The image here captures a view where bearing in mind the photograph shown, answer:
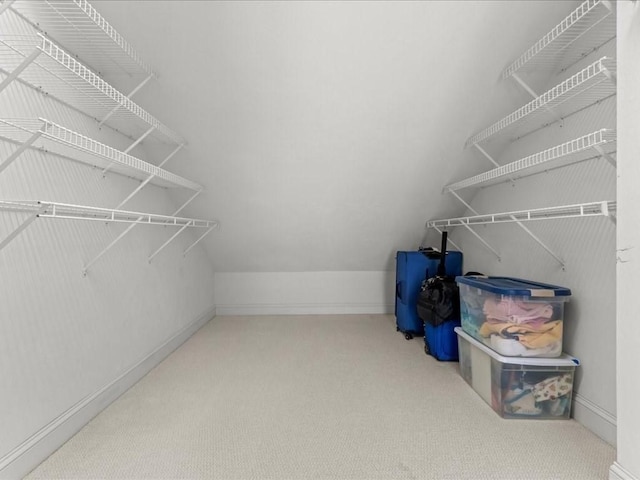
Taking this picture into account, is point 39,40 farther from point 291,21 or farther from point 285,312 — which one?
point 285,312

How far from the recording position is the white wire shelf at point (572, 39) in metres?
1.56

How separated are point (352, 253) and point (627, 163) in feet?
8.44

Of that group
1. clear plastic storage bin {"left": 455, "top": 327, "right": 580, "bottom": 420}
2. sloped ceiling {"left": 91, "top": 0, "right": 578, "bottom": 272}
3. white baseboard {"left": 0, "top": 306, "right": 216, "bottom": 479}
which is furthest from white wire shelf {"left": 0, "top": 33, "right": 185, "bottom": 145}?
clear plastic storage bin {"left": 455, "top": 327, "right": 580, "bottom": 420}

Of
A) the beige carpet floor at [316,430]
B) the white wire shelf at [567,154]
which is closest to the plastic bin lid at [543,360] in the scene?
the beige carpet floor at [316,430]

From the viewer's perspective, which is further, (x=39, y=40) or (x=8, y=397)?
(x=8, y=397)

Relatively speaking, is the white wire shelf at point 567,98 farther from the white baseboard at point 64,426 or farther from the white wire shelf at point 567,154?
the white baseboard at point 64,426

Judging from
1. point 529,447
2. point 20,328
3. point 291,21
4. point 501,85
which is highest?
point 291,21

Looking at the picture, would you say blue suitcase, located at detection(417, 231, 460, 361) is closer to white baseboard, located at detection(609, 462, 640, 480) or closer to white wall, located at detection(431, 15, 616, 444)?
white wall, located at detection(431, 15, 616, 444)

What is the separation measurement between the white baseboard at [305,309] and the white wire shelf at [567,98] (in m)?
2.20

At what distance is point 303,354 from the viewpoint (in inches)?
105


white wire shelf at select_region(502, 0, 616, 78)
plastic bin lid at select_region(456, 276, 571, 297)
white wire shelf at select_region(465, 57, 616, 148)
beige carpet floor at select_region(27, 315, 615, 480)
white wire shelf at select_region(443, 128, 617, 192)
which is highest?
white wire shelf at select_region(502, 0, 616, 78)

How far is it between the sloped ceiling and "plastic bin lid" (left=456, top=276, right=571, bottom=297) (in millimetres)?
1027

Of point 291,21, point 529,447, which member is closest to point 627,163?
point 529,447

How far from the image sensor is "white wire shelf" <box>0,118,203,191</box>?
1.10m
